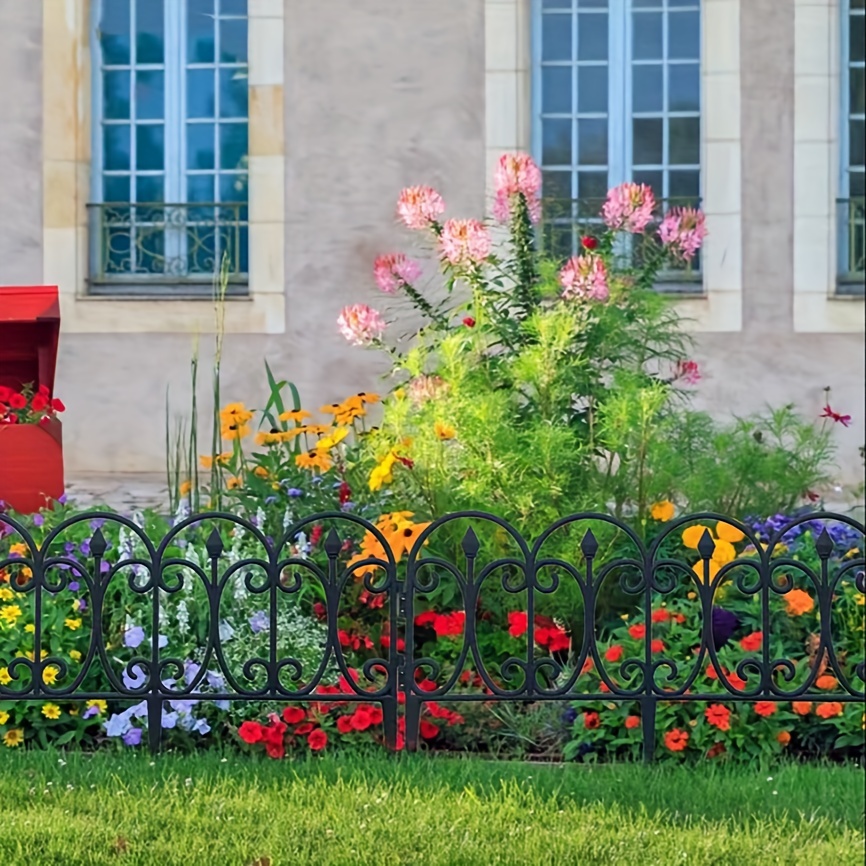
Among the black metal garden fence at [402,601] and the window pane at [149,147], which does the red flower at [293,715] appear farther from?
the window pane at [149,147]

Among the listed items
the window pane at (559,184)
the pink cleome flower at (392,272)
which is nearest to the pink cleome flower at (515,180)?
the pink cleome flower at (392,272)

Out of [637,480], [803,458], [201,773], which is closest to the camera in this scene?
[201,773]

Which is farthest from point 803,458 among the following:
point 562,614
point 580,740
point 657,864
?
point 657,864

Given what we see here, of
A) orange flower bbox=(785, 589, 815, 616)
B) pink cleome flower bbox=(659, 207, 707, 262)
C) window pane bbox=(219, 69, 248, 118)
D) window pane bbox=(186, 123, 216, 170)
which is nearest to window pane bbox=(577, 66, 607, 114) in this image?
window pane bbox=(219, 69, 248, 118)

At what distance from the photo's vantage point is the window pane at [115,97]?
928 centimetres

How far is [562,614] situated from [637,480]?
0.53 m

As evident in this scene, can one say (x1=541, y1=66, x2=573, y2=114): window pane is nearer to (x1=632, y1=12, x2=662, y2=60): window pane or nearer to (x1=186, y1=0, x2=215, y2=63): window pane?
(x1=632, y1=12, x2=662, y2=60): window pane

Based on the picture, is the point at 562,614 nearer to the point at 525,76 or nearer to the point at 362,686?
the point at 362,686

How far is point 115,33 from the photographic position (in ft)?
30.5

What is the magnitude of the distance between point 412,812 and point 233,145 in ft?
20.2

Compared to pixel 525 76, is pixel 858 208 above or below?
below

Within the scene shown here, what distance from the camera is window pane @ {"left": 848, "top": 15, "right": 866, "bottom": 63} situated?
925 cm

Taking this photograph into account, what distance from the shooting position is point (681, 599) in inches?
184

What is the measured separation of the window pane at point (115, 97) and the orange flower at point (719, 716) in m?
6.15
